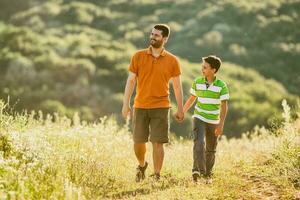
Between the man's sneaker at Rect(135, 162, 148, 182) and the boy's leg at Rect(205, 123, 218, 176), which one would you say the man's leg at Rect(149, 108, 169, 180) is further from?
the boy's leg at Rect(205, 123, 218, 176)

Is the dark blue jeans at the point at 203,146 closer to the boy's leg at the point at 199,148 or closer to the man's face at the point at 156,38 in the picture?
the boy's leg at the point at 199,148

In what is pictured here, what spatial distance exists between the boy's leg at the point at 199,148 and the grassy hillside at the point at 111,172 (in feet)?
0.79

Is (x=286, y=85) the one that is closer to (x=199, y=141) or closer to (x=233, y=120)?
(x=233, y=120)

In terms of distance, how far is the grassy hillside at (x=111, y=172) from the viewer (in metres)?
5.90

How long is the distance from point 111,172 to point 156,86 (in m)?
1.26

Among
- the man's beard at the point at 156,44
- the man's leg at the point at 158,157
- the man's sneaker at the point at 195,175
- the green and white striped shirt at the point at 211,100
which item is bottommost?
the man's sneaker at the point at 195,175

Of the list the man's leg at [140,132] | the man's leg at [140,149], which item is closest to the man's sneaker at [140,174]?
the man's leg at [140,132]

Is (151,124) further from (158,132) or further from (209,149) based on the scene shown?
(209,149)

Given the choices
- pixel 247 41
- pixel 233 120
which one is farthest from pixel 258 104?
pixel 247 41

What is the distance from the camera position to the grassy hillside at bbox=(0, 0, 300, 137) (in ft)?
80.4

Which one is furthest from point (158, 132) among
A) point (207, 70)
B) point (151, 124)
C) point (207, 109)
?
point (207, 70)

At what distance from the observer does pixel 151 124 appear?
7668 millimetres

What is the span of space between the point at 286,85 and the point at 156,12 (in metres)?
9.94

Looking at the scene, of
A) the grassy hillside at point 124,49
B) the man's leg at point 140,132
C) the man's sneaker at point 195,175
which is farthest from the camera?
the grassy hillside at point 124,49
